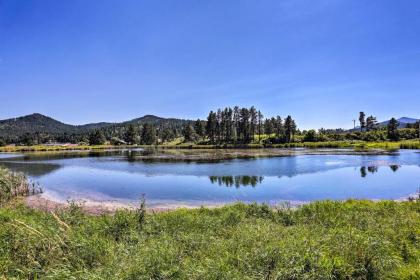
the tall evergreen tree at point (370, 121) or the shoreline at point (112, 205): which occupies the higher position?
the tall evergreen tree at point (370, 121)

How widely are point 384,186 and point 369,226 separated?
2688cm

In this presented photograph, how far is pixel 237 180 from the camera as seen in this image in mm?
42438

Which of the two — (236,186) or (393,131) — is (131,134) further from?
(236,186)

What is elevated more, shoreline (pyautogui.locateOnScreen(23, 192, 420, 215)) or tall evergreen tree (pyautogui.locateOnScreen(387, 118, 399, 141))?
tall evergreen tree (pyautogui.locateOnScreen(387, 118, 399, 141))

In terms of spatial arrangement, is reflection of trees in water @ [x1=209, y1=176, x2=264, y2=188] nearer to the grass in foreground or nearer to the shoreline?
the shoreline

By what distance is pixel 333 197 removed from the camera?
30.7m

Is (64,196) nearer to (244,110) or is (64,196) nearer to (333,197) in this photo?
(333,197)

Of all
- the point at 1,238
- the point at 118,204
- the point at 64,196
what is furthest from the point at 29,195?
the point at 1,238

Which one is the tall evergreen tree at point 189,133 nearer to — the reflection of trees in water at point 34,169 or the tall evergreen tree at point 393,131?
the tall evergreen tree at point 393,131

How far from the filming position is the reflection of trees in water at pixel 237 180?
39406 millimetres

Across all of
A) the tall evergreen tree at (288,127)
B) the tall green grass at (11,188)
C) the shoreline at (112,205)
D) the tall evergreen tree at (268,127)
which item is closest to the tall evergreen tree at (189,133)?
the tall evergreen tree at (268,127)

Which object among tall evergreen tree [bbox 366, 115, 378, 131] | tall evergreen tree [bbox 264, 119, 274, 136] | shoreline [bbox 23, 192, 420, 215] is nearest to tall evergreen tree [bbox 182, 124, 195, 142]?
tall evergreen tree [bbox 264, 119, 274, 136]

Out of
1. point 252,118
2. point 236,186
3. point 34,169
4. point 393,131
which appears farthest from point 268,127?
point 236,186

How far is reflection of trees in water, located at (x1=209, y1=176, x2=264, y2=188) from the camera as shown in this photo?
1551 inches
